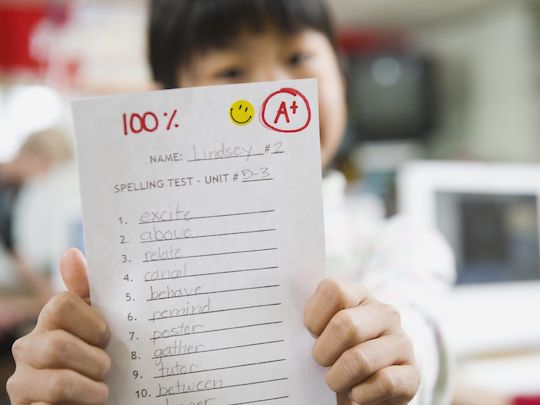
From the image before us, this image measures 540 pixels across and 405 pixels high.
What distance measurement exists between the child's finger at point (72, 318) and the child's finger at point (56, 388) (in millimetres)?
27

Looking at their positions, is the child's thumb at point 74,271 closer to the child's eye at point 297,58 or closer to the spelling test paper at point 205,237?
the spelling test paper at point 205,237

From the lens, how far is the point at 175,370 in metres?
0.43

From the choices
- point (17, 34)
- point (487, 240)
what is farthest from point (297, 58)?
point (17, 34)

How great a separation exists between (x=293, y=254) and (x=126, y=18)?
1.78 m

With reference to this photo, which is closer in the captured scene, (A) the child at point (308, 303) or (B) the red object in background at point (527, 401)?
(A) the child at point (308, 303)

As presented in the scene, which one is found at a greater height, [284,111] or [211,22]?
[211,22]

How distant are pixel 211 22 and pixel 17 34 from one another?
3.17 metres

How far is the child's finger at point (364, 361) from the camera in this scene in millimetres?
406

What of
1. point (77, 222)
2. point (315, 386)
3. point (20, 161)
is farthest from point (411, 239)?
point (20, 161)

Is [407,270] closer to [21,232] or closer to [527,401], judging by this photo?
[527,401]

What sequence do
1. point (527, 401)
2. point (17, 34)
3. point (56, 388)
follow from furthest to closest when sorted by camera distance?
1. point (17, 34)
2. point (527, 401)
3. point (56, 388)

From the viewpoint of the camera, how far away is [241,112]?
16.6 inches

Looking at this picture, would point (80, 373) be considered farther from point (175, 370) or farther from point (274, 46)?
point (274, 46)

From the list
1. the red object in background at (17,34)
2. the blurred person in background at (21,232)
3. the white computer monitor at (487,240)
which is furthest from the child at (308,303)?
the red object in background at (17,34)
